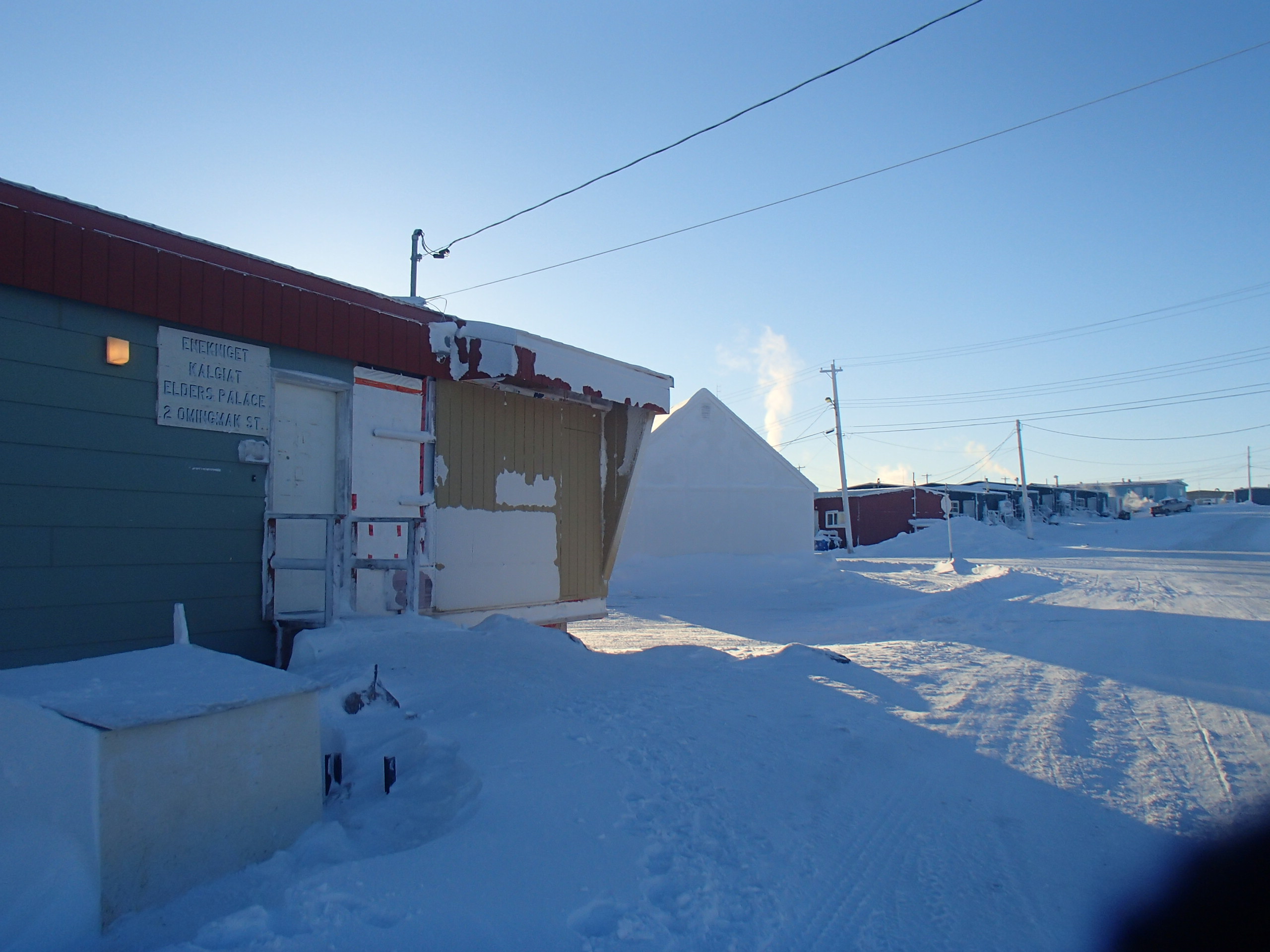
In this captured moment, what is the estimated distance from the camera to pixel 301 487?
7.47 m

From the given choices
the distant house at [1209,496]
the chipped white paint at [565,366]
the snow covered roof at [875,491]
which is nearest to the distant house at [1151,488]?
the distant house at [1209,496]

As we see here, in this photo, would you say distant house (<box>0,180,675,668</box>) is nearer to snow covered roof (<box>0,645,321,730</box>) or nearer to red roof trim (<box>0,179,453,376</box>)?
red roof trim (<box>0,179,453,376</box>)

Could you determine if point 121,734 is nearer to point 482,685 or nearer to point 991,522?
point 482,685

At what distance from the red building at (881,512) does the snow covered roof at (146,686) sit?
4983cm

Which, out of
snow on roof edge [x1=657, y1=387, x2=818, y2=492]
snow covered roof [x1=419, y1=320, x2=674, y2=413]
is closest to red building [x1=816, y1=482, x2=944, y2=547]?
snow on roof edge [x1=657, y1=387, x2=818, y2=492]

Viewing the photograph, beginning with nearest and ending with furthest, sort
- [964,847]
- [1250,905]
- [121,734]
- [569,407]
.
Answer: [121,734]
[1250,905]
[964,847]
[569,407]

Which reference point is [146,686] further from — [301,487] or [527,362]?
[527,362]

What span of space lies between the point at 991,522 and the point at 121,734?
57.6 meters

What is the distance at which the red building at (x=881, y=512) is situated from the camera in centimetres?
5309

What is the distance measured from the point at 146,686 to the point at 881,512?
2165 inches

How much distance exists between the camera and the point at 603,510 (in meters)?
11.4

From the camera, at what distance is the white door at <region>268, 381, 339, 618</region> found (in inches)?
281

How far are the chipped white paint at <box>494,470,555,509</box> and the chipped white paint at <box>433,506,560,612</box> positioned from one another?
4.7 inches

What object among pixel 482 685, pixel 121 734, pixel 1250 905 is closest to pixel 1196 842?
pixel 1250 905
